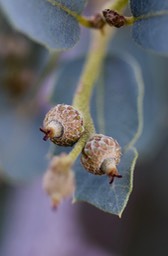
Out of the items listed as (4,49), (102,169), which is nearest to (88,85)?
(102,169)

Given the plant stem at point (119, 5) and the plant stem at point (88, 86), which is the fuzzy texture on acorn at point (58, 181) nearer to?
the plant stem at point (88, 86)

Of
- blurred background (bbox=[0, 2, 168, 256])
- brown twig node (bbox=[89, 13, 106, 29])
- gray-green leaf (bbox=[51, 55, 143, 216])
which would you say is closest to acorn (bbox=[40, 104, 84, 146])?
gray-green leaf (bbox=[51, 55, 143, 216])

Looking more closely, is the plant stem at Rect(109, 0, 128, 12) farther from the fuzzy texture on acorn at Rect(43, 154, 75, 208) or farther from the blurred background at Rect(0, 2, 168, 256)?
the blurred background at Rect(0, 2, 168, 256)

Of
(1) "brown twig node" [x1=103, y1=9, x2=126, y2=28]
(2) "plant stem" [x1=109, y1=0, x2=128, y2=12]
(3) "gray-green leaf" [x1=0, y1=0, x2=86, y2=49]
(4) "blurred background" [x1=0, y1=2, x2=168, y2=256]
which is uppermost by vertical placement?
(2) "plant stem" [x1=109, y1=0, x2=128, y2=12]

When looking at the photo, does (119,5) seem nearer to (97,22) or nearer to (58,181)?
(97,22)

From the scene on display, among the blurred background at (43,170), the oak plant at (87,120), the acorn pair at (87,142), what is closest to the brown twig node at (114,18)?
the oak plant at (87,120)

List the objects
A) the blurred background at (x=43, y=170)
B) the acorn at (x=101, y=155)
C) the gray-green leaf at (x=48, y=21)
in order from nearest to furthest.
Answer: the acorn at (x=101, y=155)
the gray-green leaf at (x=48, y=21)
the blurred background at (x=43, y=170)

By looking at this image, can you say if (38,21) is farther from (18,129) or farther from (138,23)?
(18,129)
